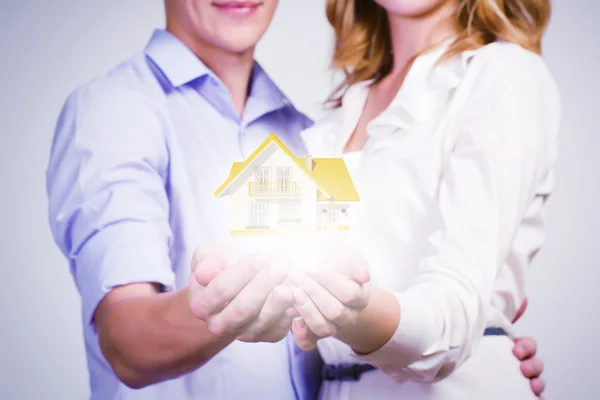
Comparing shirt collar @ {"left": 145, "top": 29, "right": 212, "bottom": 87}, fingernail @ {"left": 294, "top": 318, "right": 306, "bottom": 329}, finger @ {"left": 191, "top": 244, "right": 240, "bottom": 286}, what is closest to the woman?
fingernail @ {"left": 294, "top": 318, "right": 306, "bottom": 329}

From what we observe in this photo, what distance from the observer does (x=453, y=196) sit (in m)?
0.81

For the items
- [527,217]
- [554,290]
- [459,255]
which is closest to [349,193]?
[459,255]

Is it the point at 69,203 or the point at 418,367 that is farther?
the point at 69,203

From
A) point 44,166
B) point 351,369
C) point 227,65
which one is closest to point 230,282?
point 351,369

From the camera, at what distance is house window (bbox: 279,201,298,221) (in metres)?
0.81

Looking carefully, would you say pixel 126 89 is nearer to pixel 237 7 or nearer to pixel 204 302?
pixel 237 7

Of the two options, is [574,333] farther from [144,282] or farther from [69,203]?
[69,203]

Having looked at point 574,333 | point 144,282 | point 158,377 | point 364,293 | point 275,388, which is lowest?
point 574,333

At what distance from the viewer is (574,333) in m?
1.23

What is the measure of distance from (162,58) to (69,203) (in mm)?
291

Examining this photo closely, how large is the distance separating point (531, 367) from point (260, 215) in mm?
472

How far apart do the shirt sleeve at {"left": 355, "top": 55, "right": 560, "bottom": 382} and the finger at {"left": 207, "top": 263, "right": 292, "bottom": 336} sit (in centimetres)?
20

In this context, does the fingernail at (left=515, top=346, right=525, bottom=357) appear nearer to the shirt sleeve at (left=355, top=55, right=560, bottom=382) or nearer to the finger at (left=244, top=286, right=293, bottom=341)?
the shirt sleeve at (left=355, top=55, right=560, bottom=382)

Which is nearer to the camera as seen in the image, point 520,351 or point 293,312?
point 293,312
